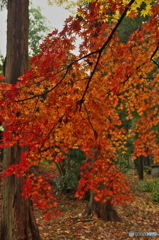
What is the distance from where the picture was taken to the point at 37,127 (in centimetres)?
460

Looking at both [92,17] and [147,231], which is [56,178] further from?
[92,17]

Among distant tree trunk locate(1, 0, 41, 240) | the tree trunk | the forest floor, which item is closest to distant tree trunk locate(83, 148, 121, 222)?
the tree trunk

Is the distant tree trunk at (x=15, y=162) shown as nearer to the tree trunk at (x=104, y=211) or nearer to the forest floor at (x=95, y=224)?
the forest floor at (x=95, y=224)

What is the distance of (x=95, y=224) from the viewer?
736 cm

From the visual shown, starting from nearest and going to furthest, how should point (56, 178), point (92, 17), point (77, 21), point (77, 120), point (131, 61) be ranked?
1. point (77, 21)
2. point (92, 17)
3. point (77, 120)
4. point (131, 61)
5. point (56, 178)

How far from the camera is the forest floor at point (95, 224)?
654 cm

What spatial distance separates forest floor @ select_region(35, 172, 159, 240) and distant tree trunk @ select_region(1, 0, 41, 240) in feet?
3.68

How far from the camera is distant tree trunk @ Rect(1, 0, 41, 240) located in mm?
5246

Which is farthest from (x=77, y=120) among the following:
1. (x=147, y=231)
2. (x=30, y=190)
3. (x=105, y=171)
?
(x=147, y=231)

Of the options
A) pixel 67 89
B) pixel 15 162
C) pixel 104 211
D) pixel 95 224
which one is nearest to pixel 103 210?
pixel 104 211

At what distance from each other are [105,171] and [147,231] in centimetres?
248

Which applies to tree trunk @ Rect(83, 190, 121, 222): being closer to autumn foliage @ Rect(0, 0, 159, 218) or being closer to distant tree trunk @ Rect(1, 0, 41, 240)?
autumn foliage @ Rect(0, 0, 159, 218)

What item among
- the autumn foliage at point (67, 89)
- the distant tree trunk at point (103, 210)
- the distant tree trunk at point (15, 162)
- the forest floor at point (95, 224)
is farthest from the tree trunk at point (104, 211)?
the distant tree trunk at point (15, 162)

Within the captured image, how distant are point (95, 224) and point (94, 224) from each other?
3cm
